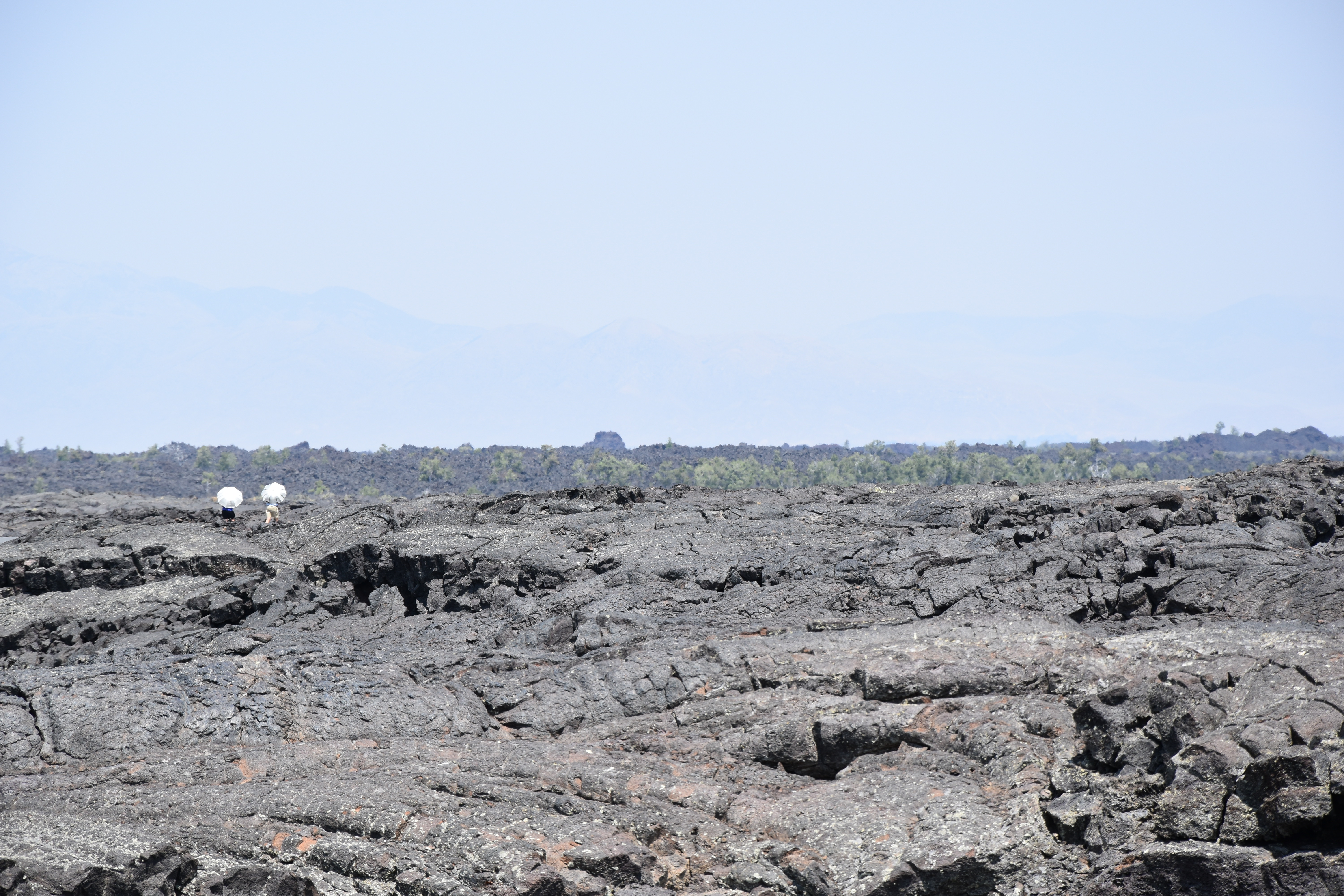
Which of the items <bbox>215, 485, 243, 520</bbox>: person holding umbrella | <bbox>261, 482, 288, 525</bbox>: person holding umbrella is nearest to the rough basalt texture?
<bbox>261, 482, 288, 525</bbox>: person holding umbrella

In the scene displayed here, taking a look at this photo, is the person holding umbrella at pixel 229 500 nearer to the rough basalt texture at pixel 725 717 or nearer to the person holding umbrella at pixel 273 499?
the person holding umbrella at pixel 273 499

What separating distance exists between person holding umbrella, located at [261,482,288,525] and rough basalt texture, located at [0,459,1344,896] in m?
5.00

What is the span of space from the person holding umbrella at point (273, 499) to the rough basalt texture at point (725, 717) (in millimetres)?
4996

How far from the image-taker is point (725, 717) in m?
11.9

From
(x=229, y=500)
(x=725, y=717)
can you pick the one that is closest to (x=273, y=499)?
(x=229, y=500)

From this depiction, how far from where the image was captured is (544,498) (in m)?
26.7

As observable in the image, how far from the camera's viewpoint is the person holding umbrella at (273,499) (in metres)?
25.1

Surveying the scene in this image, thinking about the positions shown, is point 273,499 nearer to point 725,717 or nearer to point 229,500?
point 229,500

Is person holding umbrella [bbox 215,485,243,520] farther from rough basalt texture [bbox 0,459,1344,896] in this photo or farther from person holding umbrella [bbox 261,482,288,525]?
rough basalt texture [bbox 0,459,1344,896]

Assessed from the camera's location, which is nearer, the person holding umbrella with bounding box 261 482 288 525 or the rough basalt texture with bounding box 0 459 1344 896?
the rough basalt texture with bounding box 0 459 1344 896

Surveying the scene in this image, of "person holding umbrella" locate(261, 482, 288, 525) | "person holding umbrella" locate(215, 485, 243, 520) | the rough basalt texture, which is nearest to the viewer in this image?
the rough basalt texture

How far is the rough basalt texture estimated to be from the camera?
8641 millimetres

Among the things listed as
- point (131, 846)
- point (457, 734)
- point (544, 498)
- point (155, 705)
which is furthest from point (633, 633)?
point (544, 498)

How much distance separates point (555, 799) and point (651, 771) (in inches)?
46.6
